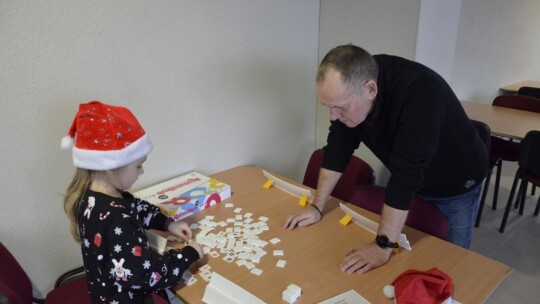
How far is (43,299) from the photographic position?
157cm

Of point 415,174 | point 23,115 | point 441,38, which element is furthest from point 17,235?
point 441,38

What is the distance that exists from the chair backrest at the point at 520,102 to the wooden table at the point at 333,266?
2861 millimetres

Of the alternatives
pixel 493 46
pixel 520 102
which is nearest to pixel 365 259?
pixel 520 102

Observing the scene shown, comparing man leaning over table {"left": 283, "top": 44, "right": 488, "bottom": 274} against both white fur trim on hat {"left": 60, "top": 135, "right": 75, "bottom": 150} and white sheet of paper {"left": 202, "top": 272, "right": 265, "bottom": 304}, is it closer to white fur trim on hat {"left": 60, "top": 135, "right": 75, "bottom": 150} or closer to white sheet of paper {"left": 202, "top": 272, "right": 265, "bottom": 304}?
white sheet of paper {"left": 202, "top": 272, "right": 265, "bottom": 304}

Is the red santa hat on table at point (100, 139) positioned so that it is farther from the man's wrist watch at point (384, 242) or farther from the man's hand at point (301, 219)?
the man's wrist watch at point (384, 242)

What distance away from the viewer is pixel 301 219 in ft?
5.01

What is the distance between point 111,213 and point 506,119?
10.9ft

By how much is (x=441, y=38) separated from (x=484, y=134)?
73cm

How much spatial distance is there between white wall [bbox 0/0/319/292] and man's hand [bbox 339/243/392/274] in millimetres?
1114

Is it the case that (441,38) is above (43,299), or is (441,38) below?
above

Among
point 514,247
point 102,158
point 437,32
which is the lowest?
point 514,247

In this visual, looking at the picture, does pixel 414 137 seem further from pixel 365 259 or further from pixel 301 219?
pixel 301 219

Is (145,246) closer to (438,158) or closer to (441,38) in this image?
(438,158)

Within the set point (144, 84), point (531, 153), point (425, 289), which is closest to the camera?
point (425, 289)
